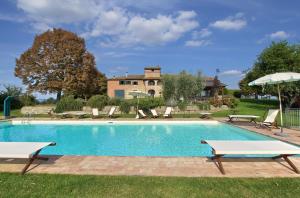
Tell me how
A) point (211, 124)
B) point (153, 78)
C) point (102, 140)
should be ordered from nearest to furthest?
point (102, 140)
point (211, 124)
point (153, 78)

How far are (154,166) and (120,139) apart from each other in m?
6.29

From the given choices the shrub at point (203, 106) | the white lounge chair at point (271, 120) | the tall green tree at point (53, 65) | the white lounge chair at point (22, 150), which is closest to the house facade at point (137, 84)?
the tall green tree at point (53, 65)

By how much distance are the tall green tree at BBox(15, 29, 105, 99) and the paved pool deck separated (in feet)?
92.4

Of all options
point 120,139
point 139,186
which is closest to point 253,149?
point 139,186

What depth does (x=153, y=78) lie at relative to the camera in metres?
45.6

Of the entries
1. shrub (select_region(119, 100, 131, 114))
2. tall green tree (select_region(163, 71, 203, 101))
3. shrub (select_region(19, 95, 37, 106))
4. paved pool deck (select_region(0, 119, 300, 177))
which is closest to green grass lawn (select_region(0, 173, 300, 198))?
paved pool deck (select_region(0, 119, 300, 177))

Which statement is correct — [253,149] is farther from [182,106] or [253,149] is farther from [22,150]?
[182,106]

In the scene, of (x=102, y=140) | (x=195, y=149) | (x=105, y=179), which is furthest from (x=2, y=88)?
(x=105, y=179)

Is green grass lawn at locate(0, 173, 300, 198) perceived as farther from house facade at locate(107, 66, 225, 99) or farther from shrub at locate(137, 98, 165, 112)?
house facade at locate(107, 66, 225, 99)

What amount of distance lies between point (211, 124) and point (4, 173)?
13263 mm

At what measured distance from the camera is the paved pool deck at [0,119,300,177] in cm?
497

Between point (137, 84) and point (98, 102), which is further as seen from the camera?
point (137, 84)

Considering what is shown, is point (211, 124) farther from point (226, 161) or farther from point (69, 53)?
point (69, 53)

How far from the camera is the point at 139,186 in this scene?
4238 millimetres
